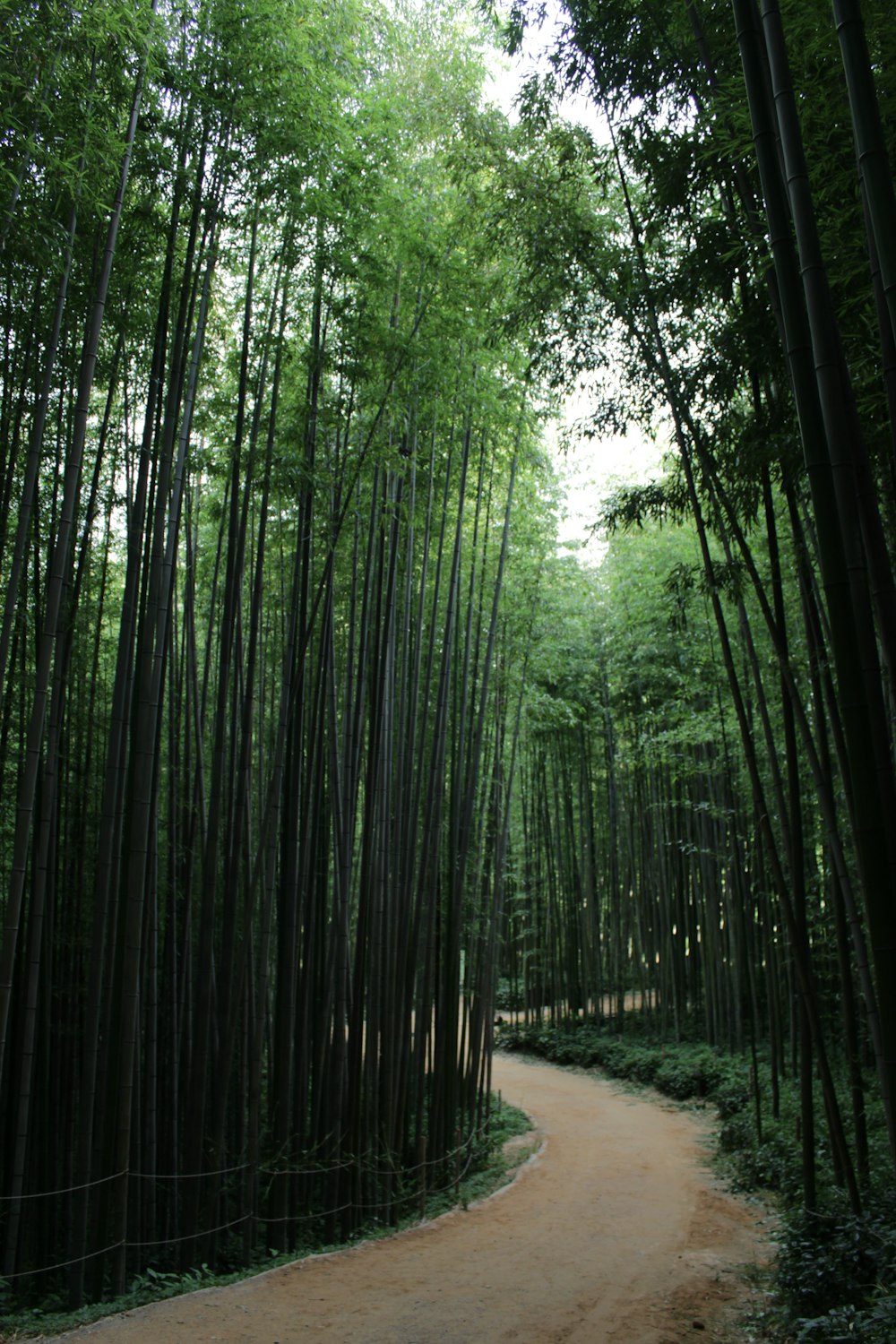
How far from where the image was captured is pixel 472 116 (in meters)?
5.01

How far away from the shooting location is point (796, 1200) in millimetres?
4738

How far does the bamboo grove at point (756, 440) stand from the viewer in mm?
1682

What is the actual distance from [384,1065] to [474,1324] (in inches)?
76.3

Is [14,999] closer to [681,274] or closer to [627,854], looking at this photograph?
[681,274]

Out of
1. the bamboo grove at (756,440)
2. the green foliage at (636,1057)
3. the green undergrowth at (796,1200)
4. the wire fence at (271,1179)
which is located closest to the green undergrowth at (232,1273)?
the wire fence at (271,1179)

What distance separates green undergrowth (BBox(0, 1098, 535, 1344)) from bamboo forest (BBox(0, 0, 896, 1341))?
0.10 m

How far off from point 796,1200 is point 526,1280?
1.53m

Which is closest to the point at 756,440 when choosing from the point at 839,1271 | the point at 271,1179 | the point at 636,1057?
the point at 839,1271

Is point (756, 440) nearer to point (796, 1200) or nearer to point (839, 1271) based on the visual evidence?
point (839, 1271)

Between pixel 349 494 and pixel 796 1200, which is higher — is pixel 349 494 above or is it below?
above

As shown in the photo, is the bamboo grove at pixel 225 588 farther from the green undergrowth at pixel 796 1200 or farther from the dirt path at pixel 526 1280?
the green undergrowth at pixel 796 1200

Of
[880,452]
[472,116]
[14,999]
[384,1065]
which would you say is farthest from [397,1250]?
[472,116]

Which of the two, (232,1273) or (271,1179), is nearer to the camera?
(232,1273)

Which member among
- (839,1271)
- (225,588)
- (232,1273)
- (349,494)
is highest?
(349,494)
